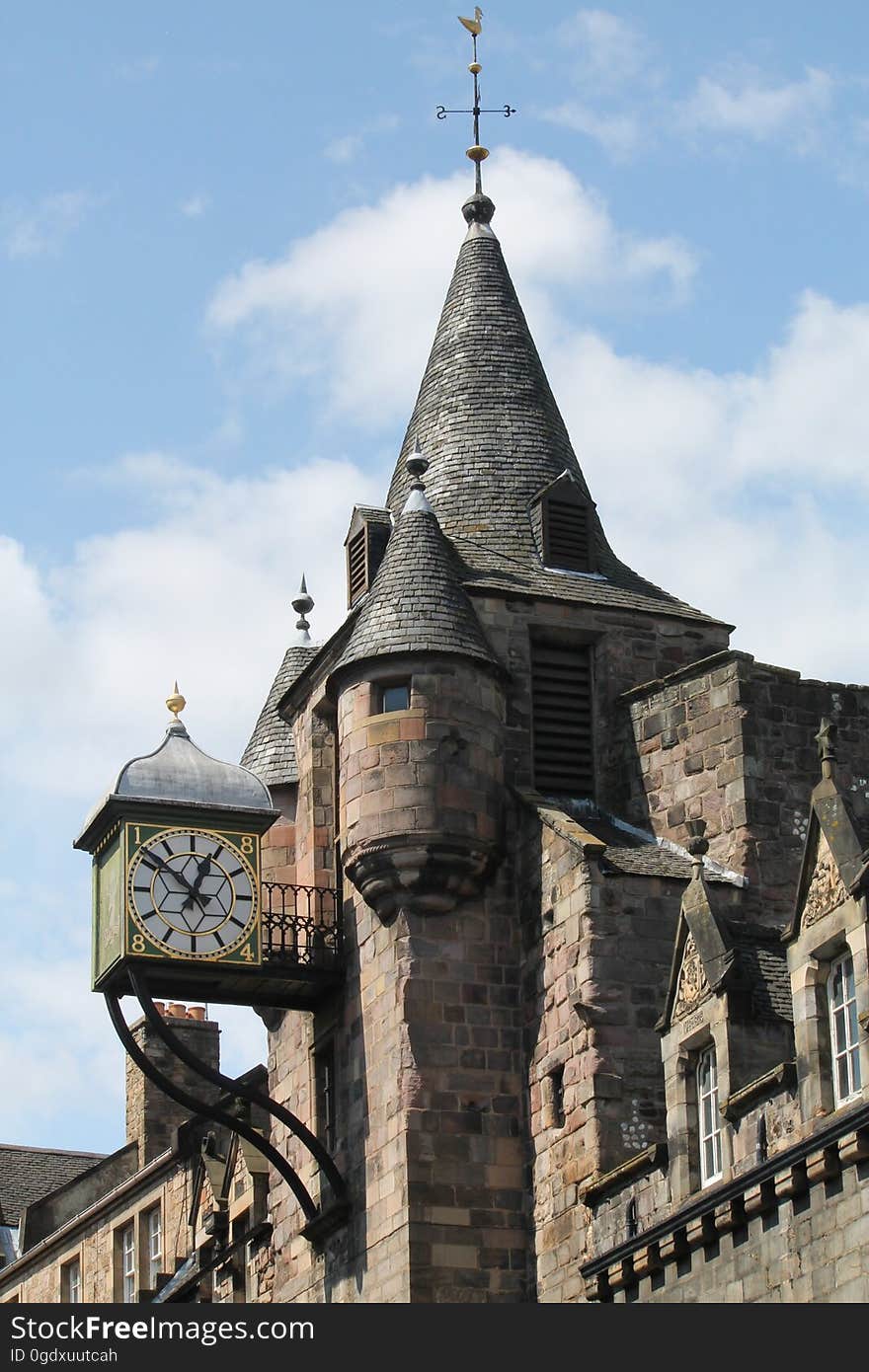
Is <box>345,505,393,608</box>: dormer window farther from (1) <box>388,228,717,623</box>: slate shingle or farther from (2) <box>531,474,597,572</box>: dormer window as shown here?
(2) <box>531,474,597,572</box>: dormer window

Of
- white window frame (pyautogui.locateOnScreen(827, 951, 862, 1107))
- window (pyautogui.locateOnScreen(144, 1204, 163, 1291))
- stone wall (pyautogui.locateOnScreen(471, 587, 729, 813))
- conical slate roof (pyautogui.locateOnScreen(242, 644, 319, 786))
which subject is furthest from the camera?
window (pyautogui.locateOnScreen(144, 1204, 163, 1291))

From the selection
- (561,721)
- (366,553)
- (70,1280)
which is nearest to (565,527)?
(366,553)

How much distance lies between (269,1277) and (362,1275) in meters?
5.52

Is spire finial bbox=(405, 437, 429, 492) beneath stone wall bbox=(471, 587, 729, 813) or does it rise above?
above

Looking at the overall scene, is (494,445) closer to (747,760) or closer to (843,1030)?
(747,760)

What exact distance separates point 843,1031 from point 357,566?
1321cm

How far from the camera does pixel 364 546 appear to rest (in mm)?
38656

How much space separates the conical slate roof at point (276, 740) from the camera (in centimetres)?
4038

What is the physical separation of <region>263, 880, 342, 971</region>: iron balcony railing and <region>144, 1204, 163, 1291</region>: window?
1333 cm

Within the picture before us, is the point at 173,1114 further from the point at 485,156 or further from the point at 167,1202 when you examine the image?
the point at 485,156

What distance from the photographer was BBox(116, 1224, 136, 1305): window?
164 ft

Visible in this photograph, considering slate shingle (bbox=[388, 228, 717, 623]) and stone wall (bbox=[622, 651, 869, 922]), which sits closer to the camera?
stone wall (bbox=[622, 651, 869, 922])

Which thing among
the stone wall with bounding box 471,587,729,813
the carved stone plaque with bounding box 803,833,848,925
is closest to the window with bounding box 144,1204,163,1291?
the stone wall with bounding box 471,587,729,813

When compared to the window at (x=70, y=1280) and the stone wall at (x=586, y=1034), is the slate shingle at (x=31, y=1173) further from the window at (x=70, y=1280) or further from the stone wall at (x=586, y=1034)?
the stone wall at (x=586, y=1034)
